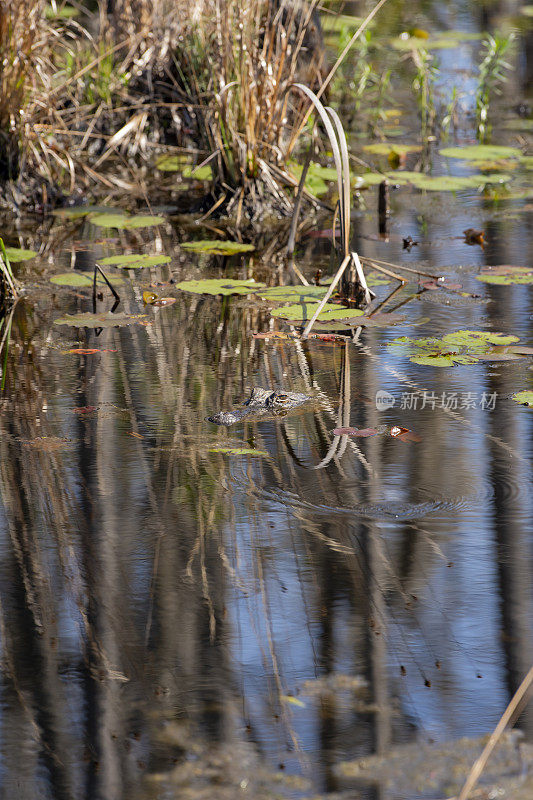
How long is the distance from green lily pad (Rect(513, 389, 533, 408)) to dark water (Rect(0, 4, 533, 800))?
0.06 meters

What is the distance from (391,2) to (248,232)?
6857mm

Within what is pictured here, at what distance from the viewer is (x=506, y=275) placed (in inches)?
175

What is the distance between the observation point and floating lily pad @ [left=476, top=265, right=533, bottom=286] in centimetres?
436

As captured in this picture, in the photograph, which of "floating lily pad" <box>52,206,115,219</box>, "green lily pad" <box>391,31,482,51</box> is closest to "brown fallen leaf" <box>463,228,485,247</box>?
"floating lily pad" <box>52,206,115,219</box>

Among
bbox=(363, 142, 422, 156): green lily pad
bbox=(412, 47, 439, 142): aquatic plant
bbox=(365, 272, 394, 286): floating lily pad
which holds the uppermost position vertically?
bbox=(412, 47, 439, 142): aquatic plant

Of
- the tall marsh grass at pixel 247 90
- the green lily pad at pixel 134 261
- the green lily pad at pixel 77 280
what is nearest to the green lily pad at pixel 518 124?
the tall marsh grass at pixel 247 90

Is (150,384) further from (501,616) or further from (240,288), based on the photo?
(501,616)

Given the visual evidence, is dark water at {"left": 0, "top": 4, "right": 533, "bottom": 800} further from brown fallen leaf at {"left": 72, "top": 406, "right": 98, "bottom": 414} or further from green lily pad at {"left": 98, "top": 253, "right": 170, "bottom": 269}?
green lily pad at {"left": 98, "top": 253, "right": 170, "bottom": 269}

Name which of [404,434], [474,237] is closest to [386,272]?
[474,237]

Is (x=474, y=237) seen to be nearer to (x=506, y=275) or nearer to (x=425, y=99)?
(x=506, y=275)

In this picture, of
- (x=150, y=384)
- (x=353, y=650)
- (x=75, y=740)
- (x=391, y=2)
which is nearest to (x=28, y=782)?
(x=75, y=740)

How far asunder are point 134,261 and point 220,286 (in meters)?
0.50

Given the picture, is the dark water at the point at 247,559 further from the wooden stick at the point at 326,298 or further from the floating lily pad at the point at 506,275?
the floating lily pad at the point at 506,275

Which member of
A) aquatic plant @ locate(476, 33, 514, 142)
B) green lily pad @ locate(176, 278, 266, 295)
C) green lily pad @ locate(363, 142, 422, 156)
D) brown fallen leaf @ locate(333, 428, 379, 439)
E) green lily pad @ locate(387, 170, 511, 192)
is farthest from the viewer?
aquatic plant @ locate(476, 33, 514, 142)
